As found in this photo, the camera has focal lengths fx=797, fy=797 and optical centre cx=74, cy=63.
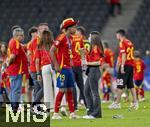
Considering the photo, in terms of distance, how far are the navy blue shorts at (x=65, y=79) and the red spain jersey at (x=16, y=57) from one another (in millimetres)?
2169

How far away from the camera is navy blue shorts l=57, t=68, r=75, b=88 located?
58.3 feet

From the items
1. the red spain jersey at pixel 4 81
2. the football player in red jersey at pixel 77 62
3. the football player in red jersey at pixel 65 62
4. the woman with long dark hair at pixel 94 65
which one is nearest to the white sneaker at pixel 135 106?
the football player in red jersey at pixel 77 62

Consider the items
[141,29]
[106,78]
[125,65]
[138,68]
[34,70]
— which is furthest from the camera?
[141,29]

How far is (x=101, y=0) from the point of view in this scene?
3991 cm

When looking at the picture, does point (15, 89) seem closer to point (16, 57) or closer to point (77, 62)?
point (16, 57)

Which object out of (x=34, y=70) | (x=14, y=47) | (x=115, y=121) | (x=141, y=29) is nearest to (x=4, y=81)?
(x=34, y=70)

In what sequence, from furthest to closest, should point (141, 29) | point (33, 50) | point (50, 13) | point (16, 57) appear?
point (50, 13) < point (141, 29) < point (33, 50) < point (16, 57)

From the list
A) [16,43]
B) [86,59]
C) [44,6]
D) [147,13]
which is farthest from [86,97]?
[44,6]

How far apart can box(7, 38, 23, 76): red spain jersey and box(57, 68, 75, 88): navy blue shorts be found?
7.12 feet

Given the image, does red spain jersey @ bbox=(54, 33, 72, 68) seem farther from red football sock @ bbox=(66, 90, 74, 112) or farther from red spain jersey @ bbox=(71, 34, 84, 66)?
red spain jersey @ bbox=(71, 34, 84, 66)

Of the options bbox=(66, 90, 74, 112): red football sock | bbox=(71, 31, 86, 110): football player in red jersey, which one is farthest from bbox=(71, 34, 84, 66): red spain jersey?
bbox=(66, 90, 74, 112): red football sock

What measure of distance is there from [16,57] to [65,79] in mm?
2394

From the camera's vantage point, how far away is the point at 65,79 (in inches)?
701

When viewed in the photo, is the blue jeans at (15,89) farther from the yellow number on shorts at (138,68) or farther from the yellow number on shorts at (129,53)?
the yellow number on shorts at (138,68)
